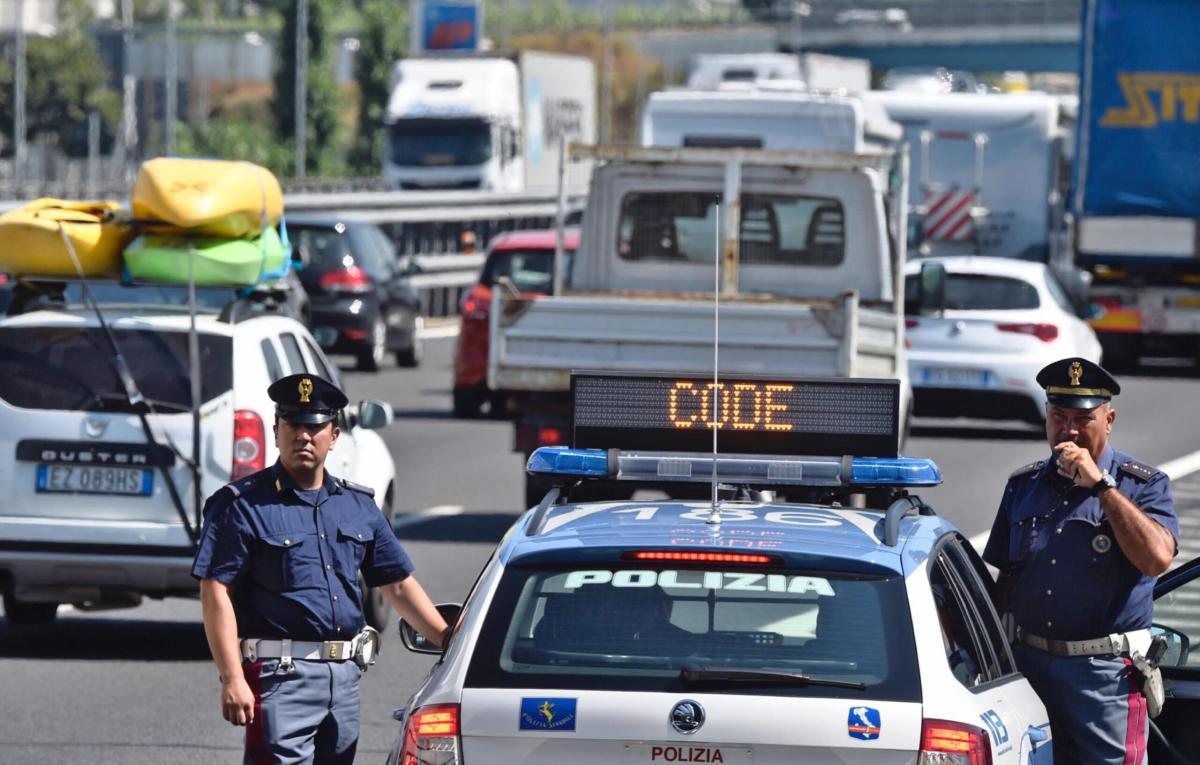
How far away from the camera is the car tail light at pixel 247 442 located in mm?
11141

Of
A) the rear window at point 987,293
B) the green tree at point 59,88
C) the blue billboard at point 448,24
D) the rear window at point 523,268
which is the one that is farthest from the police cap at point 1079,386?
the blue billboard at point 448,24

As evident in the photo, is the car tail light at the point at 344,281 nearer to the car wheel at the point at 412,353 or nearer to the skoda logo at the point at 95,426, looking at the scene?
the car wheel at the point at 412,353

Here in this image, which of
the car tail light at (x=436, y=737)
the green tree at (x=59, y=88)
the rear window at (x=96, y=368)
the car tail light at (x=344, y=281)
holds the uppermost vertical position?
the car tail light at (x=436, y=737)

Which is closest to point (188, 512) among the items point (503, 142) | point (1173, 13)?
point (1173, 13)

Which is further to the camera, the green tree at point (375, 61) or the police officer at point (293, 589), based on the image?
the green tree at point (375, 61)

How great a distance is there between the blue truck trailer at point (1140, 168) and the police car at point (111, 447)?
61.3ft

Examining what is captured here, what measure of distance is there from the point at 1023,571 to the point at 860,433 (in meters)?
1.01

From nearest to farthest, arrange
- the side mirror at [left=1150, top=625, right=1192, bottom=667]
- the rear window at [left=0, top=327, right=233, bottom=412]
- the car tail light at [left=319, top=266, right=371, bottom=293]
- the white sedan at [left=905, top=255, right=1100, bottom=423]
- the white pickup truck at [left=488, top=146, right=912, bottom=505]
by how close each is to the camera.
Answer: the side mirror at [left=1150, top=625, right=1192, bottom=667] → the rear window at [left=0, top=327, right=233, bottom=412] → the white pickup truck at [left=488, top=146, right=912, bottom=505] → the white sedan at [left=905, top=255, right=1100, bottom=423] → the car tail light at [left=319, top=266, right=371, bottom=293]

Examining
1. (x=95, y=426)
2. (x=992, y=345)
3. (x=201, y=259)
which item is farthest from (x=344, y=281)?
(x=95, y=426)

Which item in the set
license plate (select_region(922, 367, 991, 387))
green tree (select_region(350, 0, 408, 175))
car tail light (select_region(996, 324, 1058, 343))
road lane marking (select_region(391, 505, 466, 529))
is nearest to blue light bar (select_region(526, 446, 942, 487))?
road lane marking (select_region(391, 505, 466, 529))

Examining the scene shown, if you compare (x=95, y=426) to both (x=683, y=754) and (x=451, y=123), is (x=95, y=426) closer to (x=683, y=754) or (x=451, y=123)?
(x=683, y=754)

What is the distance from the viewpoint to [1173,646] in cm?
708

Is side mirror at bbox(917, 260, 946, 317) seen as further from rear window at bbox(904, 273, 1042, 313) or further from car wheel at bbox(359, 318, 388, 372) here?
car wheel at bbox(359, 318, 388, 372)

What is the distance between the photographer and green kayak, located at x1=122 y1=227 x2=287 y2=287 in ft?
39.6
